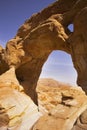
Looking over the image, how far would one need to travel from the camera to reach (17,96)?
9961 millimetres

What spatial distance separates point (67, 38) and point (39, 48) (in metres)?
2.29

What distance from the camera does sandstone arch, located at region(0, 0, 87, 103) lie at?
9.59m

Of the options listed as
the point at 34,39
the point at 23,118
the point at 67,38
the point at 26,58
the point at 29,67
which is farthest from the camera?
the point at 29,67

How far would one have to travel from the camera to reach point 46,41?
Result: 11.8m

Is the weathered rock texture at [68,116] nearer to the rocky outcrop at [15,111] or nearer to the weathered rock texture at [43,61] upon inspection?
the weathered rock texture at [43,61]

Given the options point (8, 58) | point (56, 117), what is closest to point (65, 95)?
point (56, 117)

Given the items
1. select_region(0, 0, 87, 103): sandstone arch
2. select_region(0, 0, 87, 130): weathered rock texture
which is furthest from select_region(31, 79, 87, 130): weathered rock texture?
select_region(0, 0, 87, 103): sandstone arch

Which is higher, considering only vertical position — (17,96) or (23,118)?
(17,96)

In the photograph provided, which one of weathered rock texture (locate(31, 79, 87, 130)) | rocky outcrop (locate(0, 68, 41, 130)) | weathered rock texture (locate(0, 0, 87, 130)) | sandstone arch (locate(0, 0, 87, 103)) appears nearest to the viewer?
weathered rock texture (locate(31, 79, 87, 130))

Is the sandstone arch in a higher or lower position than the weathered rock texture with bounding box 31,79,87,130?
higher

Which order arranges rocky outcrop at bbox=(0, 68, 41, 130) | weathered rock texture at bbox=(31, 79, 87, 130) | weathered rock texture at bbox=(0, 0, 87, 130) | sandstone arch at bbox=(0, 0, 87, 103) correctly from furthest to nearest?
sandstone arch at bbox=(0, 0, 87, 103) < rocky outcrop at bbox=(0, 68, 41, 130) < weathered rock texture at bbox=(0, 0, 87, 130) < weathered rock texture at bbox=(31, 79, 87, 130)

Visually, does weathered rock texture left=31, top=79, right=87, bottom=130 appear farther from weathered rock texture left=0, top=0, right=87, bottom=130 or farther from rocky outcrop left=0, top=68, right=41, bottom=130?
rocky outcrop left=0, top=68, right=41, bottom=130

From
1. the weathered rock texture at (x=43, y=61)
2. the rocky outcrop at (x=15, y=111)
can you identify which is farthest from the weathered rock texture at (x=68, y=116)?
the rocky outcrop at (x=15, y=111)

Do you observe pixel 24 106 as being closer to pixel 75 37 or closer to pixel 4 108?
pixel 4 108
